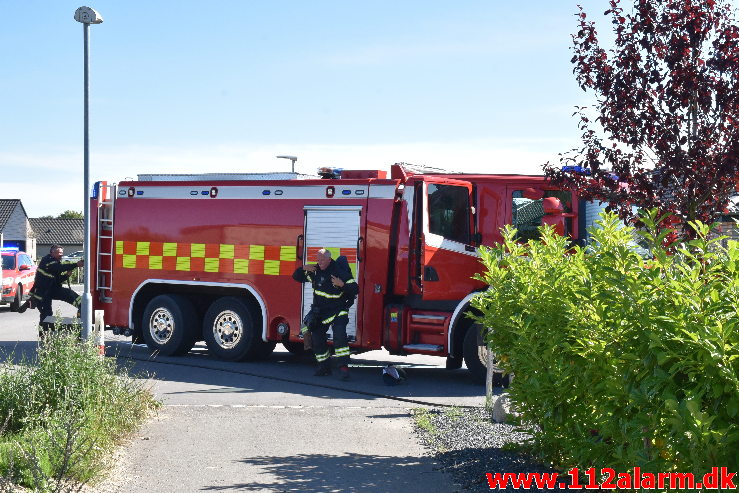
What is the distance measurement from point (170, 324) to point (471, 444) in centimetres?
737

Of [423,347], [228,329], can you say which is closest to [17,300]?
[228,329]

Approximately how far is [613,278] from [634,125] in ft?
16.1

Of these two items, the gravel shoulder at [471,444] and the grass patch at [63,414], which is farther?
the gravel shoulder at [471,444]

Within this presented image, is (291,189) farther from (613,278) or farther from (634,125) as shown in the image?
(613,278)

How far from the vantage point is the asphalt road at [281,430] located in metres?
6.50

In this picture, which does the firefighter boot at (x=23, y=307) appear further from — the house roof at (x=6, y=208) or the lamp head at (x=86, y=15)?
the house roof at (x=6, y=208)

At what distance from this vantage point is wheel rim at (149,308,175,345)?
13859mm

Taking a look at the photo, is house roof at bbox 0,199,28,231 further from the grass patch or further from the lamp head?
the grass patch

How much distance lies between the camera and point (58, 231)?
91125mm

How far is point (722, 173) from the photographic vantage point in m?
8.49

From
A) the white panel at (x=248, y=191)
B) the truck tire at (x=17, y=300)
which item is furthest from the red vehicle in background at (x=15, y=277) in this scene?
the white panel at (x=248, y=191)

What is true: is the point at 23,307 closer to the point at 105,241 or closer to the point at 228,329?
the point at 105,241

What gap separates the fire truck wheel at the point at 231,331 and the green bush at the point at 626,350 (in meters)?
6.73

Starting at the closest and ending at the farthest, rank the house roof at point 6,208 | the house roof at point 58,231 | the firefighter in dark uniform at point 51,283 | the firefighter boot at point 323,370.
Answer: the firefighter boot at point 323,370 → the firefighter in dark uniform at point 51,283 → the house roof at point 6,208 → the house roof at point 58,231
